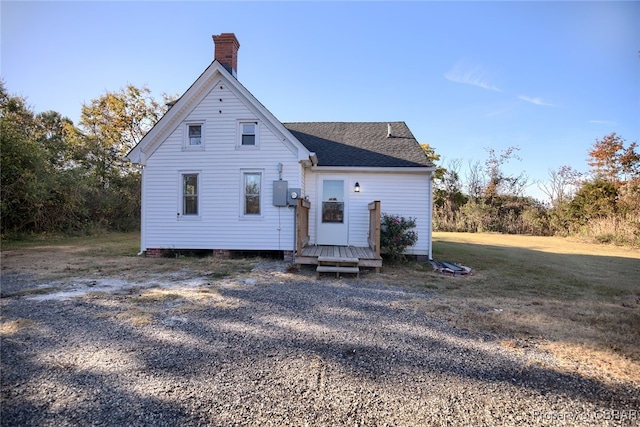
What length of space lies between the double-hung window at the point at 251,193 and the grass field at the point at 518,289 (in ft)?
5.07

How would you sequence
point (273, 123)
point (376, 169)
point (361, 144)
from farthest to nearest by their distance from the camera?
point (361, 144) → point (376, 169) → point (273, 123)

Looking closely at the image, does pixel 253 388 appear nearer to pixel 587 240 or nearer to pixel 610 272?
pixel 610 272

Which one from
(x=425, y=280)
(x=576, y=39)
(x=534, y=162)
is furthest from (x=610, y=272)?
(x=534, y=162)

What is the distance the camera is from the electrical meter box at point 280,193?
8.81 m

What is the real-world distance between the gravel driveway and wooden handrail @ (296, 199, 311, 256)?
315 centimetres

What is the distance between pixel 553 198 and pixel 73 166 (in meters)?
34.5

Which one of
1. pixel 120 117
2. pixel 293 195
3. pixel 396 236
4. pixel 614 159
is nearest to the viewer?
pixel 396 236

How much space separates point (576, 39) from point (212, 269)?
1358 centimetres

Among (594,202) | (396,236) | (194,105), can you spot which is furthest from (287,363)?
(594,202)

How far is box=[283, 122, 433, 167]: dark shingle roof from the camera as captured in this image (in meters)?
9.61

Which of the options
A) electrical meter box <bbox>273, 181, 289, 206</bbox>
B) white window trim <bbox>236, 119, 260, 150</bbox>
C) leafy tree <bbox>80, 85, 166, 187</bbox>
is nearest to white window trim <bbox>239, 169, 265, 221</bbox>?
electrical meter box <bbox>273, 181, 289, 206</bbox>

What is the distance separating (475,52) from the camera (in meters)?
12.5

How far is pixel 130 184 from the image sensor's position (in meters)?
19.5

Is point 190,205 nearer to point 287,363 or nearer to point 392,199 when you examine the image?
point 392,199
